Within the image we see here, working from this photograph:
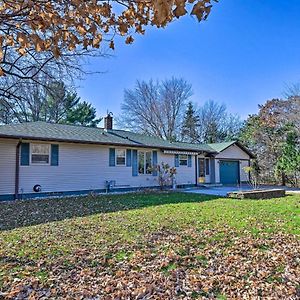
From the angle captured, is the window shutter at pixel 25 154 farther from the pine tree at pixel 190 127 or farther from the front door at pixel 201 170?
the pine tree at pixel 190 127

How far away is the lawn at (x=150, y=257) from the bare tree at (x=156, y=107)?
28525 millimetres

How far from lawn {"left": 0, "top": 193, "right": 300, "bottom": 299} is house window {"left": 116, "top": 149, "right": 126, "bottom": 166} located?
29.1 feet

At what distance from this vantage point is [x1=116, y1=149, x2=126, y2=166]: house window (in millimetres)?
17609

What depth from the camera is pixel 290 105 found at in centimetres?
2586

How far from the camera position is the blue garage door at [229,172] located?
997 inches

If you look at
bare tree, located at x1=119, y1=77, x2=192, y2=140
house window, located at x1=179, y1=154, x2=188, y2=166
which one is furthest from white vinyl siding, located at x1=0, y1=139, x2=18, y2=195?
bare tree, located at x1=119, y1=77, x2=192, y2=140

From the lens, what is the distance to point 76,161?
15789mm

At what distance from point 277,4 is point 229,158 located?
18.6 m

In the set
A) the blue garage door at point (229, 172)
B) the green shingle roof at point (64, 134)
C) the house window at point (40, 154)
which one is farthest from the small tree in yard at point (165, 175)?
the blue garage door at point (229, 172)

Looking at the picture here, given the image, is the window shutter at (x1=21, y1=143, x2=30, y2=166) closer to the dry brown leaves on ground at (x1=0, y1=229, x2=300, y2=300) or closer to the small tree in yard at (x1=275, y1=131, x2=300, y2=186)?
the dry brown leaves on ground at (x1=0, y1=229, x2=300, y2=300)

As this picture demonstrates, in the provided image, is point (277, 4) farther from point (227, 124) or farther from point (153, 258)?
point (227, 124)

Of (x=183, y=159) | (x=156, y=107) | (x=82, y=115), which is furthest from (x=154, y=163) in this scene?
(x=156, y=107)

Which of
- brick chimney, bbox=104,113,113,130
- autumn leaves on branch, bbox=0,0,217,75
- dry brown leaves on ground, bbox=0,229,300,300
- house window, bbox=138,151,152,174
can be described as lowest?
dry brown leaves on ground, bbox=0,229,300,300

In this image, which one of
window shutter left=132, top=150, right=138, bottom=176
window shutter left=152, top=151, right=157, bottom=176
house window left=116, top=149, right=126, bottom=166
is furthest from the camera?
window shutter left=152, top=151, right=157, bottom=176
